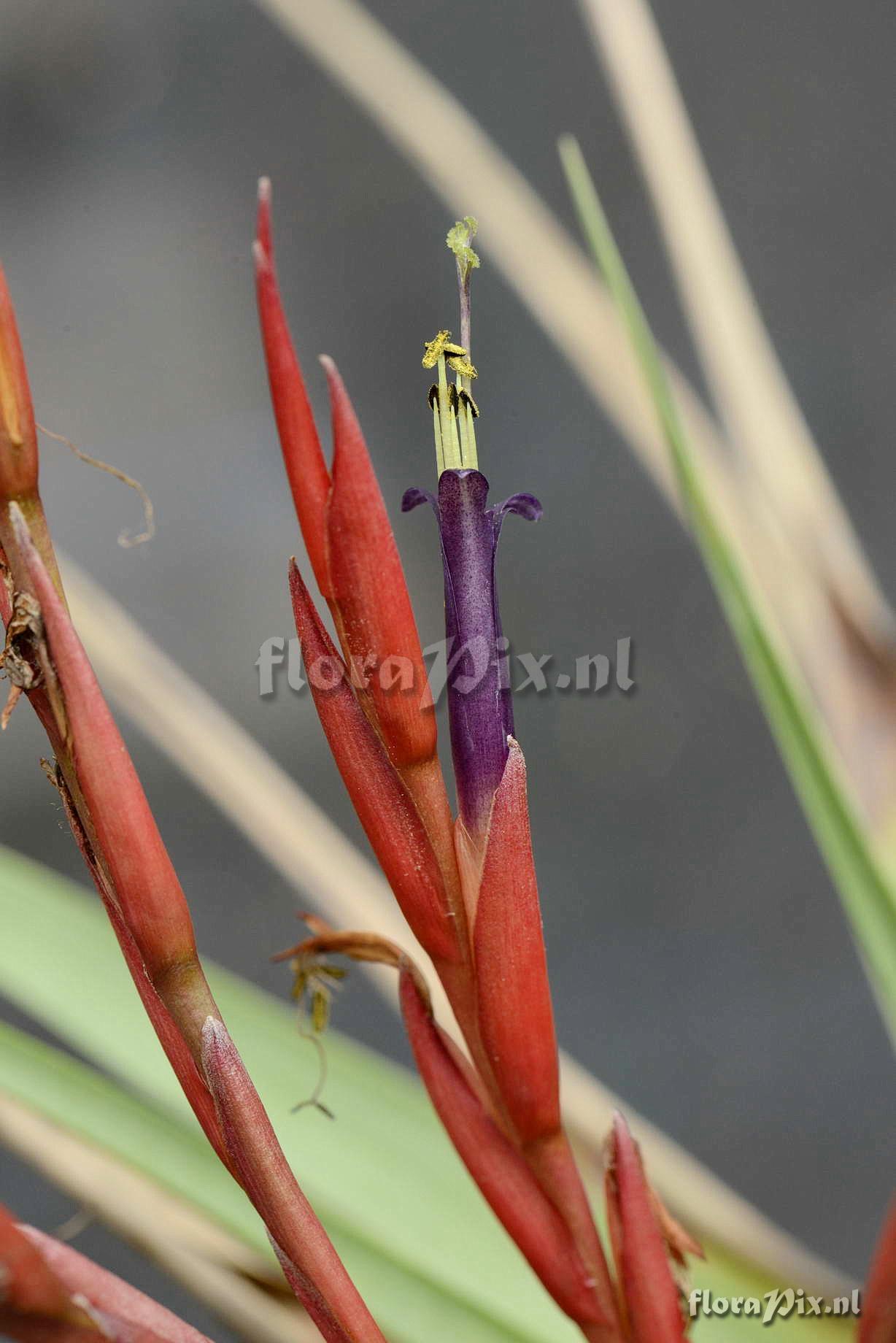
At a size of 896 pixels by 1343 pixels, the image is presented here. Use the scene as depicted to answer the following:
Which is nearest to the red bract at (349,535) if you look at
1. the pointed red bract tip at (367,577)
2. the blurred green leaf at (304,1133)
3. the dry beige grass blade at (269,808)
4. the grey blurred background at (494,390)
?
the pointed red bract tip at (367,577)

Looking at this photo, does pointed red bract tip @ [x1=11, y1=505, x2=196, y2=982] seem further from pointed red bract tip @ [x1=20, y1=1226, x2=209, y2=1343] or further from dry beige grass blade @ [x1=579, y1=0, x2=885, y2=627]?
dry beige grass blade @ [x1=579, y1=0, x2=885, y2=627]

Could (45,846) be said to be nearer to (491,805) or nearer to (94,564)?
(94,564)

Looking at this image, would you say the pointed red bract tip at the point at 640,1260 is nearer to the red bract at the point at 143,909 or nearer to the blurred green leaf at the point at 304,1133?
the red bract at the point at 143,909

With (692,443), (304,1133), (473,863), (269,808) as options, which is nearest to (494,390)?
(692,443)

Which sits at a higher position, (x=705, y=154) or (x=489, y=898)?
(x=705, y=154)

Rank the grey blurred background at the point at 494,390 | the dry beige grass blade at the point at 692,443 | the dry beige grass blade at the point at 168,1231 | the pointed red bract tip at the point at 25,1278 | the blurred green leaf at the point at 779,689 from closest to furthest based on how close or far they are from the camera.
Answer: the pointed red bract tip at the point at 25,1278
the blurred green leaf at the point at 779,689
the dry beige grass blade at the point at 168,1231
the dry beige grass blade at the point at 692,443
the grey blurred background at the point at 494,390

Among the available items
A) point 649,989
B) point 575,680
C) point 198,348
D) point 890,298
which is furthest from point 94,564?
point 890,298
